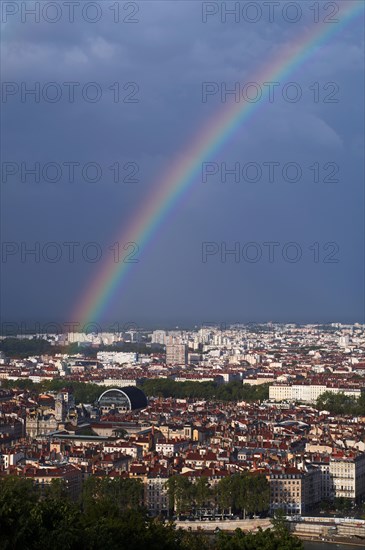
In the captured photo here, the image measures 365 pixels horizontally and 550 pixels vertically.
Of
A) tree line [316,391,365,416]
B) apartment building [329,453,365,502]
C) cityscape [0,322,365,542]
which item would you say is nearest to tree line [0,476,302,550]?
cityscape [0,322,365,542]

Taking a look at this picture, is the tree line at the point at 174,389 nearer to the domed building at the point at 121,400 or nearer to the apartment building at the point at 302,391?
the apartment building at the point at 302,391

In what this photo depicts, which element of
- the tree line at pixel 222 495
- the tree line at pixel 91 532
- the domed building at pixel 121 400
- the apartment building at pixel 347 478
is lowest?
the tree line at pixel 91 532

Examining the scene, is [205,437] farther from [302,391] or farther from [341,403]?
[302,391]

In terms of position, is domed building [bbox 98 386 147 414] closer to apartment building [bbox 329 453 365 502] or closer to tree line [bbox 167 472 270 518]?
apartment building [bbox 329 453 365 502]

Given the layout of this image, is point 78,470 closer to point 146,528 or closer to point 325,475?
point 325,475

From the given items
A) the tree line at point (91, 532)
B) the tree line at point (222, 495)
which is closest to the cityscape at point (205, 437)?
the tree line at point (222, 495)

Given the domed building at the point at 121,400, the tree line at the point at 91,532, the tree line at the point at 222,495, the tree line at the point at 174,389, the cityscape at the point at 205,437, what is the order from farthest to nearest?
the tree line at the point at 174,389, the domed building at the point at 121,400, the cityscape at the point at 205,437, the tree line at the point at 222,495, the tree line at the point at 91,532

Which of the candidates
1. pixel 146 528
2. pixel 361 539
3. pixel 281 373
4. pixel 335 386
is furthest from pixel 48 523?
pixel 281 373
